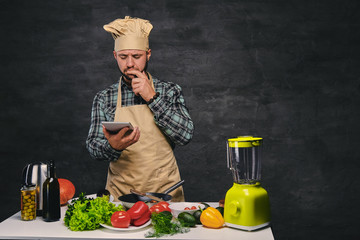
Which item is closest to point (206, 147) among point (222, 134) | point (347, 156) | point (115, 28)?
point (222, 134)

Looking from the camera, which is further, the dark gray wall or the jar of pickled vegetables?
the dark gray wall

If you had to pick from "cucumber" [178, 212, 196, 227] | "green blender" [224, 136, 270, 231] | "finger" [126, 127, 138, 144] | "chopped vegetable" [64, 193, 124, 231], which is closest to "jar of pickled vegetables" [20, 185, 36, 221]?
"chopped vegetable" [64, 193, 124, 231]

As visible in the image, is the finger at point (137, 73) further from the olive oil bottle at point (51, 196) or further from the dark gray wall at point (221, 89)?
the dark gray wall at point (221, 89)

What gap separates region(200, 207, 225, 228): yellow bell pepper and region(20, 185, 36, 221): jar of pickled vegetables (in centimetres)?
83

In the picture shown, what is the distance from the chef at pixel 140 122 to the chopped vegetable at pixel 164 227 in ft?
2.71

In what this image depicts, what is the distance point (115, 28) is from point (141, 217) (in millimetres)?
1383

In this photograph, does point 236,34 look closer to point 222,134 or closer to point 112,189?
point 222,134

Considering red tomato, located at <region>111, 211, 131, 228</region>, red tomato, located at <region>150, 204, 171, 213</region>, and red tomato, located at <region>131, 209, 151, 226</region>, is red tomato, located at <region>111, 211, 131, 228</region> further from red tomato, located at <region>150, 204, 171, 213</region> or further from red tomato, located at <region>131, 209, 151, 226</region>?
red tomato, located at <region>150, 204, 171, 213</region>

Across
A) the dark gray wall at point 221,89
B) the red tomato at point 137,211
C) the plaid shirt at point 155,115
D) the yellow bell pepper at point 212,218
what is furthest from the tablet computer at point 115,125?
the dark gray wall at point 221,89

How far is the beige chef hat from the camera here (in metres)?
2.52

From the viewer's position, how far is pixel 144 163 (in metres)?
2.55

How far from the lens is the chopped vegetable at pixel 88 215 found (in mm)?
1694

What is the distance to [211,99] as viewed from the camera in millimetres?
3811

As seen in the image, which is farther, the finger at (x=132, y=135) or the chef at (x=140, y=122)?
the chef at (x=140, y=122)
